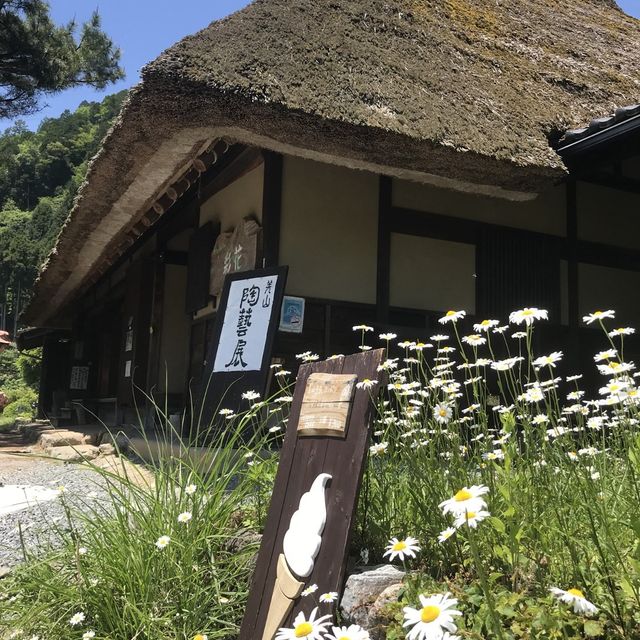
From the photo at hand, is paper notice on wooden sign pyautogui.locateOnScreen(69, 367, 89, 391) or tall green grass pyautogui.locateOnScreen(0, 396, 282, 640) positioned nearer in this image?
tall green grass pyautogui.locateOnScreen(0, 396, 282, 640)

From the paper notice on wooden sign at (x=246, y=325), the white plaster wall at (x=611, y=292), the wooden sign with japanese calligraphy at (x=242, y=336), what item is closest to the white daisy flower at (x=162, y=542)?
the wooden sign with japanese calligraphy at (x=242, y=336)

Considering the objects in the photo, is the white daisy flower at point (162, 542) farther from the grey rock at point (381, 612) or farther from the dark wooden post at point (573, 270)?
the dark wooden post at point (573, 270)

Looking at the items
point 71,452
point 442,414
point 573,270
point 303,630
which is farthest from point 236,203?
point 303,630

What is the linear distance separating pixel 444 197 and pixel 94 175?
2.77 m

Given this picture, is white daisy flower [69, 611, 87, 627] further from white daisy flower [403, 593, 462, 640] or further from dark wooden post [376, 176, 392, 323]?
dark wooden post [376, 176, 392, 323]

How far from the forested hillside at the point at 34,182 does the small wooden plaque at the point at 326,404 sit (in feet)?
96.4

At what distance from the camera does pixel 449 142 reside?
12.1 feet

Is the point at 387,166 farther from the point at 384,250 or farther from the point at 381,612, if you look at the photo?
the point at 381,612

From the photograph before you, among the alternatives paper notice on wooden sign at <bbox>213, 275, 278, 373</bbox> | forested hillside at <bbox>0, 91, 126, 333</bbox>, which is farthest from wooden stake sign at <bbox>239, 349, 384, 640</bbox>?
forested hillside at <bbox>0, 91, 126, 333</bbox>

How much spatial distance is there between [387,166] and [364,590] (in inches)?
114

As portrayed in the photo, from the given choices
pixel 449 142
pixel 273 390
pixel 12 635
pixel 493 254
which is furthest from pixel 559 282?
pixel 12 635

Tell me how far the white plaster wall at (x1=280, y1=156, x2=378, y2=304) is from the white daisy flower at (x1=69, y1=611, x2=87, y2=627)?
3.03 meters

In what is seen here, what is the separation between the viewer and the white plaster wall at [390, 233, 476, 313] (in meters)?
4.91

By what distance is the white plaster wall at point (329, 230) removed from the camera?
4617 mm
